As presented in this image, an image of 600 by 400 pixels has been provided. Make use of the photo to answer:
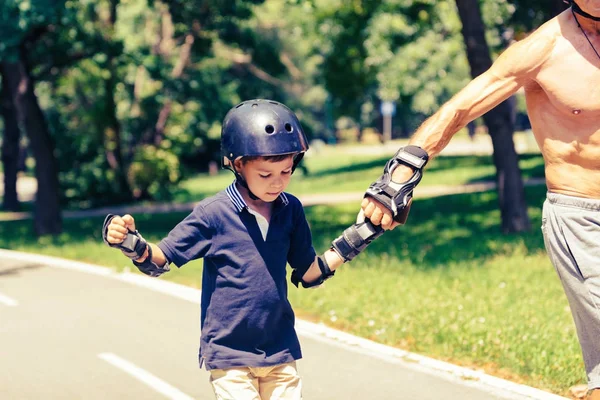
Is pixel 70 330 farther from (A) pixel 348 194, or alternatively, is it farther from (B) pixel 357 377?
(A) pixel 348 194

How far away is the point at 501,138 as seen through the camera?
13.8 m

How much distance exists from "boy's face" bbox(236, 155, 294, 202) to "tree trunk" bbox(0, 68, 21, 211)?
23583mm

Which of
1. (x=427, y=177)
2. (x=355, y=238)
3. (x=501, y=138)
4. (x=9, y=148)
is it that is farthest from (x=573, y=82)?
(x=427, y=177)

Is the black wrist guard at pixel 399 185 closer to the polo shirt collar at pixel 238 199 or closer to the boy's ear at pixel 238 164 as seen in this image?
the polo shirt collar at pixel 238 199

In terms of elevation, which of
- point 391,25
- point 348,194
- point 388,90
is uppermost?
point 391,25

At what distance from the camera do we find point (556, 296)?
8.66m

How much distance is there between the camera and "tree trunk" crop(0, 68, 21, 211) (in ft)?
86.4

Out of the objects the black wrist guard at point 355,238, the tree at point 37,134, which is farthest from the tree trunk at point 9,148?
the black wrist guard at point 355,238

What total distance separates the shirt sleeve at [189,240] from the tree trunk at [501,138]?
33.9 feet

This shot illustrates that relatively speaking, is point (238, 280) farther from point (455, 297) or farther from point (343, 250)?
point (455, 297)

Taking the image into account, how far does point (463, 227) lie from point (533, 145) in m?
25.9

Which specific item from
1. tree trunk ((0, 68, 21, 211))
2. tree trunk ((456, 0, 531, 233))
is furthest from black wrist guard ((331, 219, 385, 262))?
tree trunk ((0, 68, 21, 211))

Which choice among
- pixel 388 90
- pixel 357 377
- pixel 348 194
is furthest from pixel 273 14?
pixel 357 377

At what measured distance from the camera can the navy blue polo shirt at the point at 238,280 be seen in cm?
368
